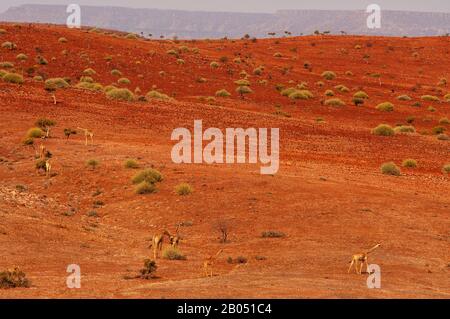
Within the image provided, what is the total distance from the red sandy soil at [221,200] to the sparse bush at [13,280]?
33cm

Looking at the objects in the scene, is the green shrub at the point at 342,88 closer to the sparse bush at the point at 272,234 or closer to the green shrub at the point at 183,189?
the green shrub at the point at 183,189

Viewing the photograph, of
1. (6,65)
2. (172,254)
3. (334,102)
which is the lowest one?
(172,254)

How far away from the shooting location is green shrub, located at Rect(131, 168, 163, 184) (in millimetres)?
26250

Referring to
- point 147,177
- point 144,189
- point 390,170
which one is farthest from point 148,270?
point 390,170

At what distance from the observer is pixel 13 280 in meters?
13.4

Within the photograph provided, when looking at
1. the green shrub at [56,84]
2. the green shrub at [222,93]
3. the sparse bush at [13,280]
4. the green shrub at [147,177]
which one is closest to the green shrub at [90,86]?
the green shrub at [56,84]

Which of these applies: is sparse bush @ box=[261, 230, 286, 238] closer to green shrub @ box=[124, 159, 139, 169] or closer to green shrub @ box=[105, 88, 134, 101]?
green shrub @ box=[124, 159, 139, 169]

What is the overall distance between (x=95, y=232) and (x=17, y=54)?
40.0m

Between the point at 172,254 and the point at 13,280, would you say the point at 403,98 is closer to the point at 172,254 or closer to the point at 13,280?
the point at 172,254

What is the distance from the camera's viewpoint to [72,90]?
46.8 meters

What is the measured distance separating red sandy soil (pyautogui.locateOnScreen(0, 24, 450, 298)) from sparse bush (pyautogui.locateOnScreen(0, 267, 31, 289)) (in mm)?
325

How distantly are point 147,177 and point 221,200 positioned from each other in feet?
10.6

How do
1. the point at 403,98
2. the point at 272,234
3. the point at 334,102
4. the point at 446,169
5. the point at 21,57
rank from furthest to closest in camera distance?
the point at 403,98
the point at 21,57
the point at 334,102
the point at 446,169
the point at 272,234

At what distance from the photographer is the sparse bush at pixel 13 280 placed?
43.8 ft
